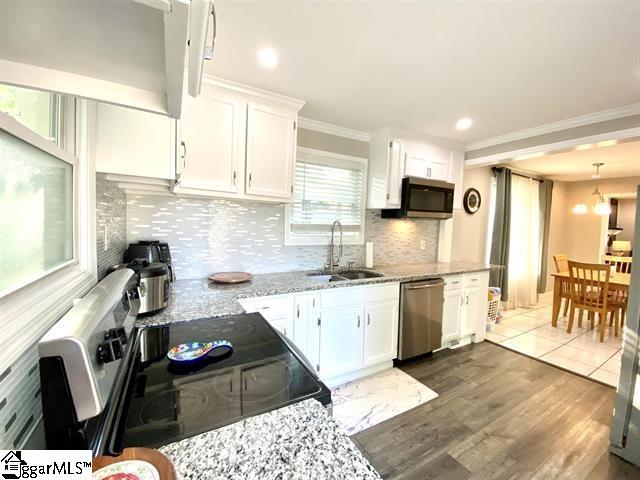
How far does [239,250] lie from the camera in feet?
8.07

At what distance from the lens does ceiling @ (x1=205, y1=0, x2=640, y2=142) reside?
1336 mm

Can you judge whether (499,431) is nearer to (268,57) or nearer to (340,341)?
(340,341)

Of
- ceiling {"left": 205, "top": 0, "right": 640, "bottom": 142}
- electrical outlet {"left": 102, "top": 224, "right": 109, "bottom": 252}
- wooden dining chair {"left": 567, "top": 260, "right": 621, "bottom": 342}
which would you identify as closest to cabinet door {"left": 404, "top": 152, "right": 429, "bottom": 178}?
ceiling {"left": 205, "top": 0, "right": 640, "bottom": 142}

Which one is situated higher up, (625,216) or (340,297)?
(625,216)

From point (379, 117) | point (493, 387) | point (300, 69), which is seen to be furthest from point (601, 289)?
point (300, 69)

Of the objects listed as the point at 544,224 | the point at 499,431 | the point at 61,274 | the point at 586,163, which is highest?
the point at 586,163

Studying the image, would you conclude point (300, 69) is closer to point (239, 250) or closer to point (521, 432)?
point (239, 250)

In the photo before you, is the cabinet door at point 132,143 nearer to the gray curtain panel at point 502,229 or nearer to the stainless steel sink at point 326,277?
the stainless steel sink at point 326,277

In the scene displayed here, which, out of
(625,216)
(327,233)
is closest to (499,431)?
(327,233)

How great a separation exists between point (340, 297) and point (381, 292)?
0.45m

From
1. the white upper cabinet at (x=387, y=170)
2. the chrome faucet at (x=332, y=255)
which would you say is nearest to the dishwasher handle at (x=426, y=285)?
the chrome faucet at (x=332, y=255)

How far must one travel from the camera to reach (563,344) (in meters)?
3.45

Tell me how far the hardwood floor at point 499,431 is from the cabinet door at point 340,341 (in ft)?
1.76

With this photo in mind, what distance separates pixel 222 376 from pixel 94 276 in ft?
2.83
